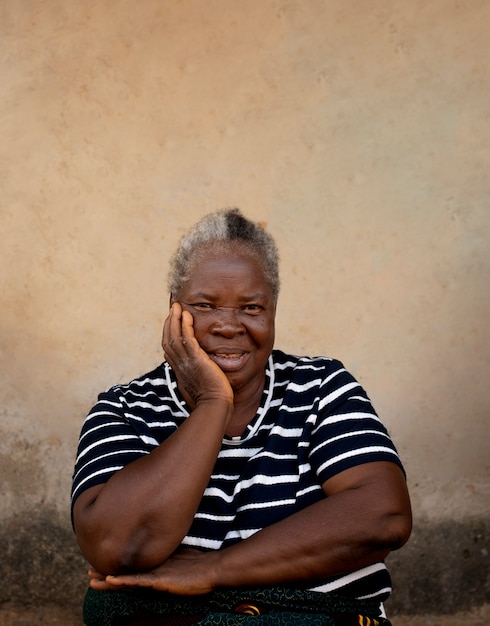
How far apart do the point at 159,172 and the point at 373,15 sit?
3.98 feet

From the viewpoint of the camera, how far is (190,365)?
3021 mm

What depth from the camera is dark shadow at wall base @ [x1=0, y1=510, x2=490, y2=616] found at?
14.8ft

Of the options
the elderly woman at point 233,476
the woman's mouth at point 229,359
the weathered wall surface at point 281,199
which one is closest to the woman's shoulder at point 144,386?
the elderly woman at point 233,476

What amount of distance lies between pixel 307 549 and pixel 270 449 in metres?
0.38

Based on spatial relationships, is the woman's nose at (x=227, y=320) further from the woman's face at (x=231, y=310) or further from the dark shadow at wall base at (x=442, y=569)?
the dark shadow at wall base at (x=442, y=569)

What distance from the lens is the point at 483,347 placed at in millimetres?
4414

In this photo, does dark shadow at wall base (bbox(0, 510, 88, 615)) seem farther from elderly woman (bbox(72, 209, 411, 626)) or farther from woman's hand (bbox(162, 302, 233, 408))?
woman's hand (bbox(162, 302, 233, 408))

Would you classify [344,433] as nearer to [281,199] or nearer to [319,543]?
[319,543]

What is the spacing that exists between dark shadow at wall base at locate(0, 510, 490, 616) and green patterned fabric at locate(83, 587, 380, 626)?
5.76 feet

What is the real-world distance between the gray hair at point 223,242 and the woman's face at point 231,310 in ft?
0.11

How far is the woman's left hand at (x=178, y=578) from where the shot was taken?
2682 millimetres

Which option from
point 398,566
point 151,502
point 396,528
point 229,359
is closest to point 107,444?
point 151,502

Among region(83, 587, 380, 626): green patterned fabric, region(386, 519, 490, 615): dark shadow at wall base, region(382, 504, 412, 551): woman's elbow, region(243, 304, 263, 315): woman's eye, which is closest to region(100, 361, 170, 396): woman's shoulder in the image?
region(243, 304, 263, 315): woman's eye

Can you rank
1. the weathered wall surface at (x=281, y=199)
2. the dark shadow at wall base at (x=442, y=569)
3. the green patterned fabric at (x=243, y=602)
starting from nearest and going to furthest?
the green patterned fabric at (x=243, y=602), the weathered wall surface at (x=281, y=199), the dark shadow at wall base at (x=442, y=569)
